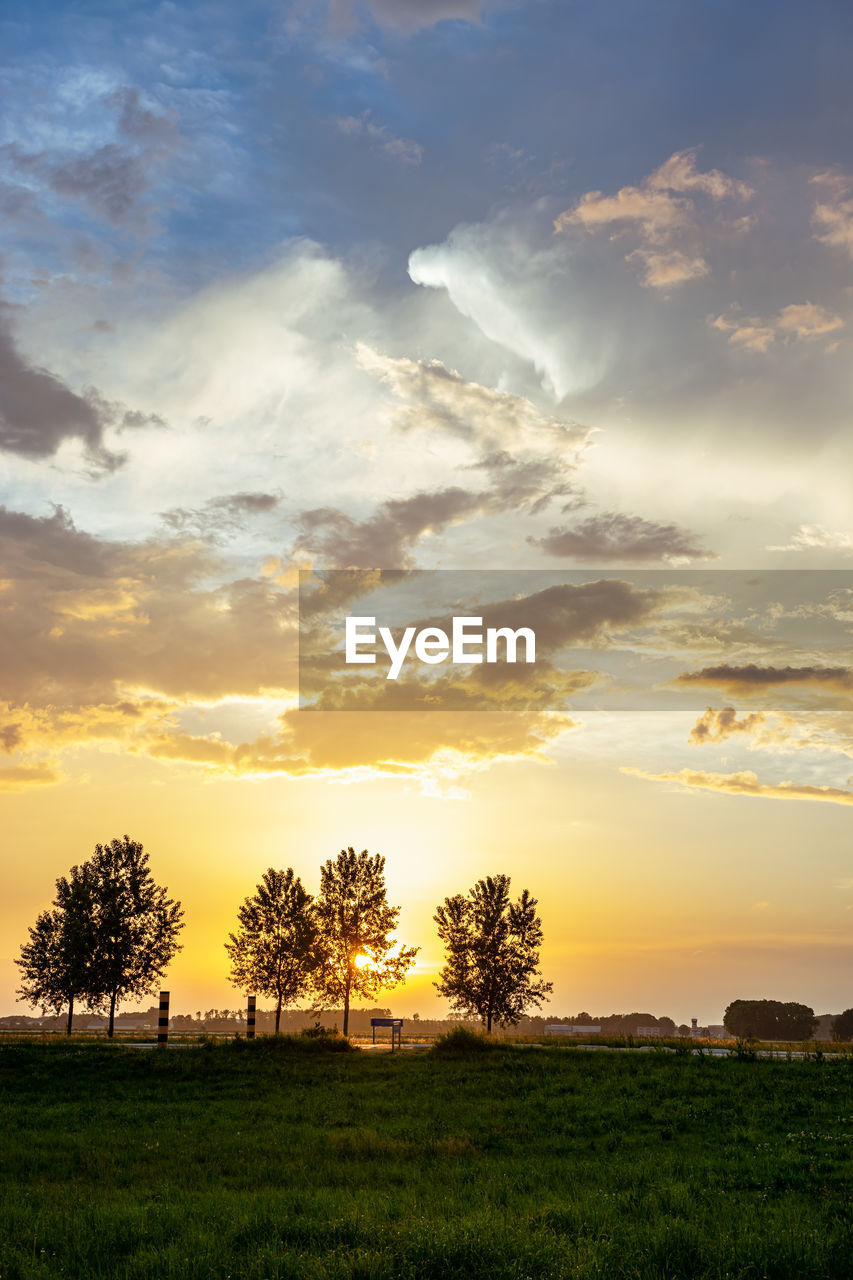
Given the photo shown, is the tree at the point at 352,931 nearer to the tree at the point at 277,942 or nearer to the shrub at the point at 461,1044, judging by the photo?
the tree at the point at 277,942

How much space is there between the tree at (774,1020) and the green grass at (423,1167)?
173 meters

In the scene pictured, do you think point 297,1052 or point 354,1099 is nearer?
point 354,1099

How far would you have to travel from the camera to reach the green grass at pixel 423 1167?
468 inches

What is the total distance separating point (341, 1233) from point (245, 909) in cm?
5932

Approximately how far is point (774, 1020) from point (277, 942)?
152636 millimetres

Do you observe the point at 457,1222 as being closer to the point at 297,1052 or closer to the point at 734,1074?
the point at 734,1074

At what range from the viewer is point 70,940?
208 ft

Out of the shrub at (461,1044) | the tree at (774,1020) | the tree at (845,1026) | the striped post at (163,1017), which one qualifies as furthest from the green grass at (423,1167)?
the tree at (774,1020)

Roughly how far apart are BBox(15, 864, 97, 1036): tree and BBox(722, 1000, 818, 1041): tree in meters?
148

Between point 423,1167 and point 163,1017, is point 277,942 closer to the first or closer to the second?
point 163,1017

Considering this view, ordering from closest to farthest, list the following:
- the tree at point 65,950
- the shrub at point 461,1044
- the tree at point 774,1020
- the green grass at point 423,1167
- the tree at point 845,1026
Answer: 1. the green grass at point 423,1167
2. the shrub at point 461,1044
3. the tree at point 65,950
4. the tree at point 845,1026
5. the tree at point 774,1020

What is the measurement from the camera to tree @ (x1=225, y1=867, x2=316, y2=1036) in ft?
222

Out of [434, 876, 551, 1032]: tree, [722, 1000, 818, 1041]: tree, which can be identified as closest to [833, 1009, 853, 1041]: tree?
[722, 1000, 818, 1041]: tree

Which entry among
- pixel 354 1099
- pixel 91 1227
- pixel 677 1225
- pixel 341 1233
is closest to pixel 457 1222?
pixel 341 1233
